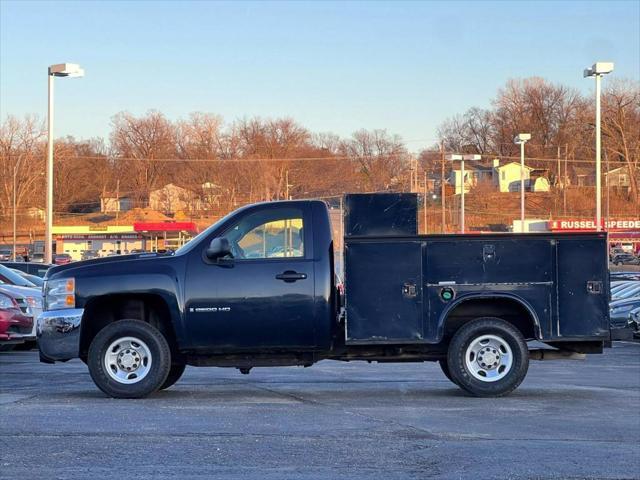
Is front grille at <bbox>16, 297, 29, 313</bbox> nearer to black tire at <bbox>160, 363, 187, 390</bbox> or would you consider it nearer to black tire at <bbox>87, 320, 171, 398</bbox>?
black tire at <bbox>160, 363, 187, 390</bbox>

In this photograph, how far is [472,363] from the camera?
1055 cm

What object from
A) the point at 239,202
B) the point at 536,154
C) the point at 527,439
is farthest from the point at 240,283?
the point at 536,154

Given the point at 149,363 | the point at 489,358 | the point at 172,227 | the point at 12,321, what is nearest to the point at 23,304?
the point at 12,321

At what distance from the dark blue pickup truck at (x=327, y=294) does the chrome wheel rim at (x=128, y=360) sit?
12mm

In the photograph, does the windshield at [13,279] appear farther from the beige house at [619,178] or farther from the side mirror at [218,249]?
the beige house at [619,178]

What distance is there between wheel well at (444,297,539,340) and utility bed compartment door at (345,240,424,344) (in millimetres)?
549

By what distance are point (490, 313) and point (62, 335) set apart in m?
4.56

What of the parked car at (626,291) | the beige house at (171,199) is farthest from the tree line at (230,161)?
the parked car at (626,291)

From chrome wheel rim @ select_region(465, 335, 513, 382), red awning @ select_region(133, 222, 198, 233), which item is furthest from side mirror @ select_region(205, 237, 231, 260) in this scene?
red awning @ select_region(133, 222, 198, 233)

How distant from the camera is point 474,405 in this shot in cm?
1006

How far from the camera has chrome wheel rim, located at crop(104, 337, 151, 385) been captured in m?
10.3

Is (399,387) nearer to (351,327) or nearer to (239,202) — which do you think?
(351,327)

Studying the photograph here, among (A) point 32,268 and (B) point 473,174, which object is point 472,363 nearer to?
Answer: (A) point 32,268

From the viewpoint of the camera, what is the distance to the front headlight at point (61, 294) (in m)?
10.4
